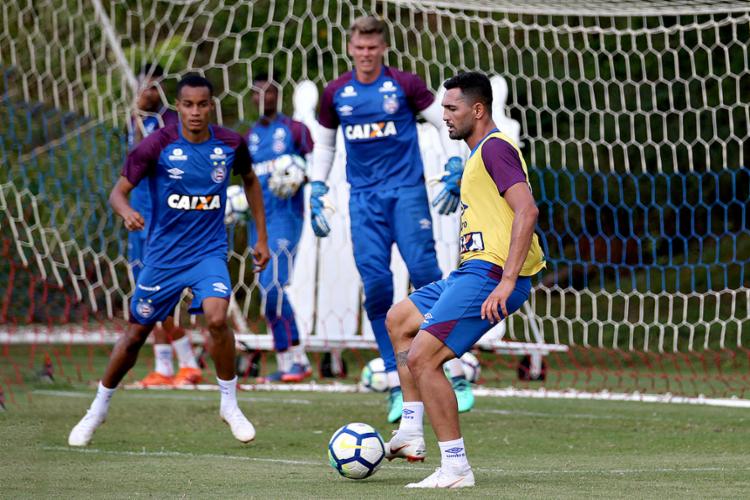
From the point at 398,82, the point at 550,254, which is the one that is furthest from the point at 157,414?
the point at 550,254

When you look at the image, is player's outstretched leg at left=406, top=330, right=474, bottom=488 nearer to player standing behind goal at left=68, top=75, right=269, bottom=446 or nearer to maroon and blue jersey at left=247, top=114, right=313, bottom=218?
player standing behind goal at left=68, top=75, right=269, bottom=446

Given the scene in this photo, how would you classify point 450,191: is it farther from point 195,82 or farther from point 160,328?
point 160,328

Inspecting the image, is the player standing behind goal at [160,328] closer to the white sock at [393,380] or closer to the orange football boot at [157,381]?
the orange football boot at [157,381]

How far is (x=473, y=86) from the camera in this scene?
6176 millimetres

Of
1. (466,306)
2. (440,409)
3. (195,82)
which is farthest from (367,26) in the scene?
(440,409)

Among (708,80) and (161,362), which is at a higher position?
(708,80)

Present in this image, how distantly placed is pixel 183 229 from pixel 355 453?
252cm

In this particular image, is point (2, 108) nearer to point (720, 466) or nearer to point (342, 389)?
point (342, 389)

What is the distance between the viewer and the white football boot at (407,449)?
6.56 meters

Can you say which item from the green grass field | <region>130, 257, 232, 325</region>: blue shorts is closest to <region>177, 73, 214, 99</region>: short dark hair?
<region>130, 257, 232, 325</region>: blue shorts

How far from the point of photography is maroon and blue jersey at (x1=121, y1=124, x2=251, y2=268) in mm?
8148

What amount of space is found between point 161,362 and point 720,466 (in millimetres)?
6562

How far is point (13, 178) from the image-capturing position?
13.6 meters

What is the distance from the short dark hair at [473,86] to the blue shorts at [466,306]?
0.74m
